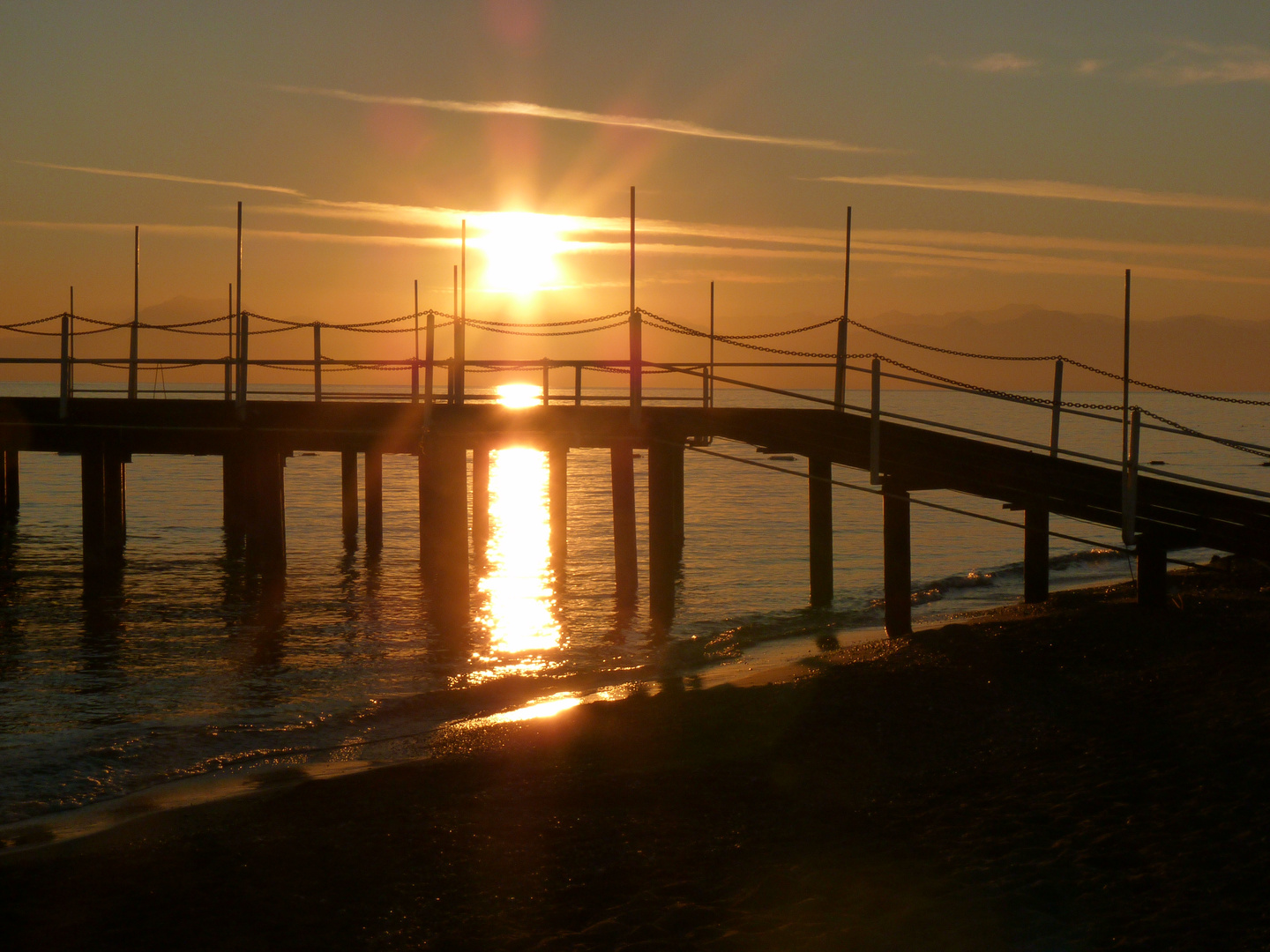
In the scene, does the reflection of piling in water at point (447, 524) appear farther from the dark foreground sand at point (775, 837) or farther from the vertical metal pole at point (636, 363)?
the dark foreground sand at point (775, 837)

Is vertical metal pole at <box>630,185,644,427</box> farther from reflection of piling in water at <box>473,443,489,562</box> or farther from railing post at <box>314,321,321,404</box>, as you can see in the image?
reflection of piling in water at <box>473,443,489,562</box>

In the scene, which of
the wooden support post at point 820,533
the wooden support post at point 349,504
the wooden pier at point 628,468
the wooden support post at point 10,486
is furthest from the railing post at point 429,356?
the wooden support post at point 10,486

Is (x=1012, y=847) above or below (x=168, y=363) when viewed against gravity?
below

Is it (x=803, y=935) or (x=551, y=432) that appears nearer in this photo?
(x=803, y=935)

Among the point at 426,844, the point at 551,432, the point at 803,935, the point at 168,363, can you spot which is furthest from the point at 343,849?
the point at 168,363

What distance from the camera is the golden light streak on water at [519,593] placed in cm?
1523

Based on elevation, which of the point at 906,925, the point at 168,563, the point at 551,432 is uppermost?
the point at 551,432

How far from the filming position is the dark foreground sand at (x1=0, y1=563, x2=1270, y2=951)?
5.59 metres

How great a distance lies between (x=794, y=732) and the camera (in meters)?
9.10

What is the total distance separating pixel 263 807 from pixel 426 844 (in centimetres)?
170

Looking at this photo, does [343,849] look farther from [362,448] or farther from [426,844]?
[362,448]

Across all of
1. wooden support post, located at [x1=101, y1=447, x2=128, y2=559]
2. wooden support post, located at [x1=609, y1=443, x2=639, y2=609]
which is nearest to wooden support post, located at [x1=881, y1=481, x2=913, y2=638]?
wooden support post, located at [x1=609, y1=443, x2=639, y2=609]

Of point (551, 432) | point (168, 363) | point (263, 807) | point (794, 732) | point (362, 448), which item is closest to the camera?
point (263, 807)

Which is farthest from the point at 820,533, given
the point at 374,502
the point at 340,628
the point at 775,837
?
the point at 374,502
